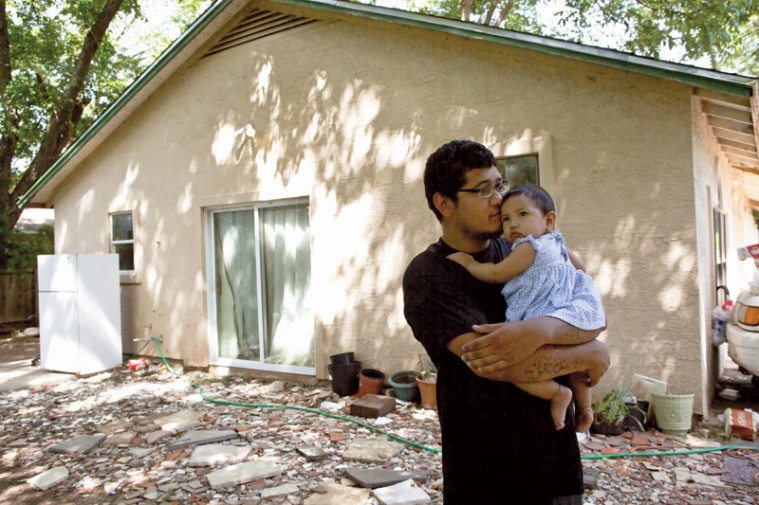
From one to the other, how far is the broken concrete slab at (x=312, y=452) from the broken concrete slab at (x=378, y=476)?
42cm

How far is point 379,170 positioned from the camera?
6.70 m

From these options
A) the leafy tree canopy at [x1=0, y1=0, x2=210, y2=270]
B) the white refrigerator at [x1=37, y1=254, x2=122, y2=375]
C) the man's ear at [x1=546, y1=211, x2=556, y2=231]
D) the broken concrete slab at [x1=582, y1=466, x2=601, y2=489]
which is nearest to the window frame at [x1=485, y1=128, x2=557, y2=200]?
the broken concrete slab at [x1=582, y1=466, x2=601, y2=489]

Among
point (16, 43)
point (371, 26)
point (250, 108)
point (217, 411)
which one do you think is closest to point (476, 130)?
point (371, 26)

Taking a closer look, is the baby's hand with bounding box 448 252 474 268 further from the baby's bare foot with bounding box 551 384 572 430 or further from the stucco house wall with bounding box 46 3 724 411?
the stucco house wall with bounding box 46 3 724 411

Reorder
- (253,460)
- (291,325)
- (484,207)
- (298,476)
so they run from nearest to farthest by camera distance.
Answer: (484,207), (298,476), (253,460), (291,325)

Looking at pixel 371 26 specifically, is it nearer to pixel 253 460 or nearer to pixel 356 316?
pixel 356 316

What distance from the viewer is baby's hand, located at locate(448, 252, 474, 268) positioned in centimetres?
186

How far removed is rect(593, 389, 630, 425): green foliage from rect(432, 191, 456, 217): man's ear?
4.01 meters

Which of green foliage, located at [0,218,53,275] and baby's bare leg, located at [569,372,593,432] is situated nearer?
baby's bare leg, located at [569,372,593,432]

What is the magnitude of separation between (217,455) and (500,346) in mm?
4054

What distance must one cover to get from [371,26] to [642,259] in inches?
167

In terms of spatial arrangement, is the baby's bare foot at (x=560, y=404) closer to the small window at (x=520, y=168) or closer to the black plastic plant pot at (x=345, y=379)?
the small window at (x=520, y=168)

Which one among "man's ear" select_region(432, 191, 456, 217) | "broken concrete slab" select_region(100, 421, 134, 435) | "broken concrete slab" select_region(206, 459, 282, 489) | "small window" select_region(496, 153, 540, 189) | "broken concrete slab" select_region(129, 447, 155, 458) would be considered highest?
"small window" select_region(496, 153, 540, 189)

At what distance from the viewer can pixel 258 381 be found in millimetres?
7641
